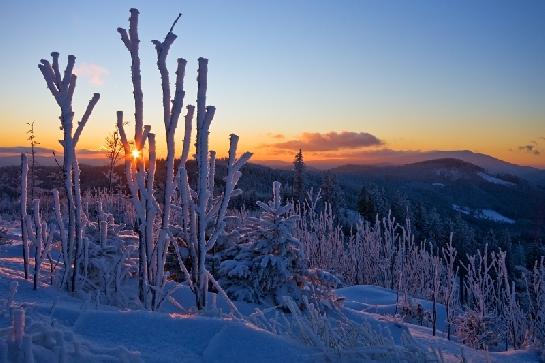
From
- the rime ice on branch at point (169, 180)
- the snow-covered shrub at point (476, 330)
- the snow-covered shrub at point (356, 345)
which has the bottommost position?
the snow-covered shrub at point (476, 330)

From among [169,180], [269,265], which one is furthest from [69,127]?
[269,265]

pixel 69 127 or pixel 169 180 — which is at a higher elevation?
pixel 69 127

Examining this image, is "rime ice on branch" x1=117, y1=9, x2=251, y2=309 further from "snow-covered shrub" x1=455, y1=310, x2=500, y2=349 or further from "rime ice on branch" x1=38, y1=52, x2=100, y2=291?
"snow-covered shrub" x1=455, y1=310, x2=500, y2=349

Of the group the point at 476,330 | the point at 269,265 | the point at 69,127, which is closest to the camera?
the point at 69,127

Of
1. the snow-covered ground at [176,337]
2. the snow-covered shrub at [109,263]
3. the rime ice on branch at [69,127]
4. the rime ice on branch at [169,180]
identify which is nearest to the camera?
the snow-covered ground at [176,337]

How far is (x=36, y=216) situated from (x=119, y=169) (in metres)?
48.1

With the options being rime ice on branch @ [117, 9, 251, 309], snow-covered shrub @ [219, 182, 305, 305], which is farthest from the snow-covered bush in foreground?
rime ice on branch @ [117, 9, 251, 309]

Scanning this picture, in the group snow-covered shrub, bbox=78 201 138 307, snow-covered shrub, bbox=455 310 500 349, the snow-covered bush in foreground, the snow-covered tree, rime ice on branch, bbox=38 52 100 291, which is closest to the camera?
rime ice on branch, bbox=38 52 100 291

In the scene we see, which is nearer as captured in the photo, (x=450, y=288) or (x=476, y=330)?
(x=476, y=330)

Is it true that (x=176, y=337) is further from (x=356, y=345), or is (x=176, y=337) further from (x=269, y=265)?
(x=269, y=265)

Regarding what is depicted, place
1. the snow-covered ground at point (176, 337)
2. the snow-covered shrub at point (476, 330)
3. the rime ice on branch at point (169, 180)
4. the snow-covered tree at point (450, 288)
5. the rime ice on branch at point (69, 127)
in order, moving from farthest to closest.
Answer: the snow-covered tree at point (450, 288) → the snow-covered shrub at point (476, 330) → the rime ice on branch at point (69, 127) → the rime ice on branch at point (169, 180) → the snow-covered ground at point (176, 337)

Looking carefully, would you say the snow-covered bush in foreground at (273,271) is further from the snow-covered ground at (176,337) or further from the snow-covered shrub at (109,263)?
the snow-covered ground at (176,337)

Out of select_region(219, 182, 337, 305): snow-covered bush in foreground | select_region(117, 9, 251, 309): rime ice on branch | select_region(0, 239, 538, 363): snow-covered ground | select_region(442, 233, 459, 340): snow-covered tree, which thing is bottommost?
select_region(442, 233, 459, 340): snow-covered tree

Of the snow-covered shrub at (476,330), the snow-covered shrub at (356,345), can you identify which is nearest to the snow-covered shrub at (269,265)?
the snow-covered shrub at (476,330)
